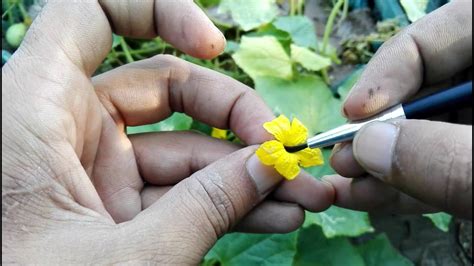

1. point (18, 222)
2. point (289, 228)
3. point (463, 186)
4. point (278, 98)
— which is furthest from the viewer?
point (278, 98)

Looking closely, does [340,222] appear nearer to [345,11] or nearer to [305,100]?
[305,100]

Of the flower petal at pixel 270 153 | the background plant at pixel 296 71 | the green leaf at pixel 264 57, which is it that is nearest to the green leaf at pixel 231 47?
the background plant at pixel 296 71

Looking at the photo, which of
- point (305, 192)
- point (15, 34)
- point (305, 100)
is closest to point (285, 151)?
point (305, 192)

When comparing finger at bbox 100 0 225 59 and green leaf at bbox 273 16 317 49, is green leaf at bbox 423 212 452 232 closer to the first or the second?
green leaf at bbox 273 16 317 49

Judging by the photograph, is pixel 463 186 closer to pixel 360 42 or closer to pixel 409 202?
pixel 409 202

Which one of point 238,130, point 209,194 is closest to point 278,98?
point 238,130

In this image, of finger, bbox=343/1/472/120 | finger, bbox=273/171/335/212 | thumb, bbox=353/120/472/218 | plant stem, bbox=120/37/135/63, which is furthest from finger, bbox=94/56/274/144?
plant stem, bbox=120/37/135/63
